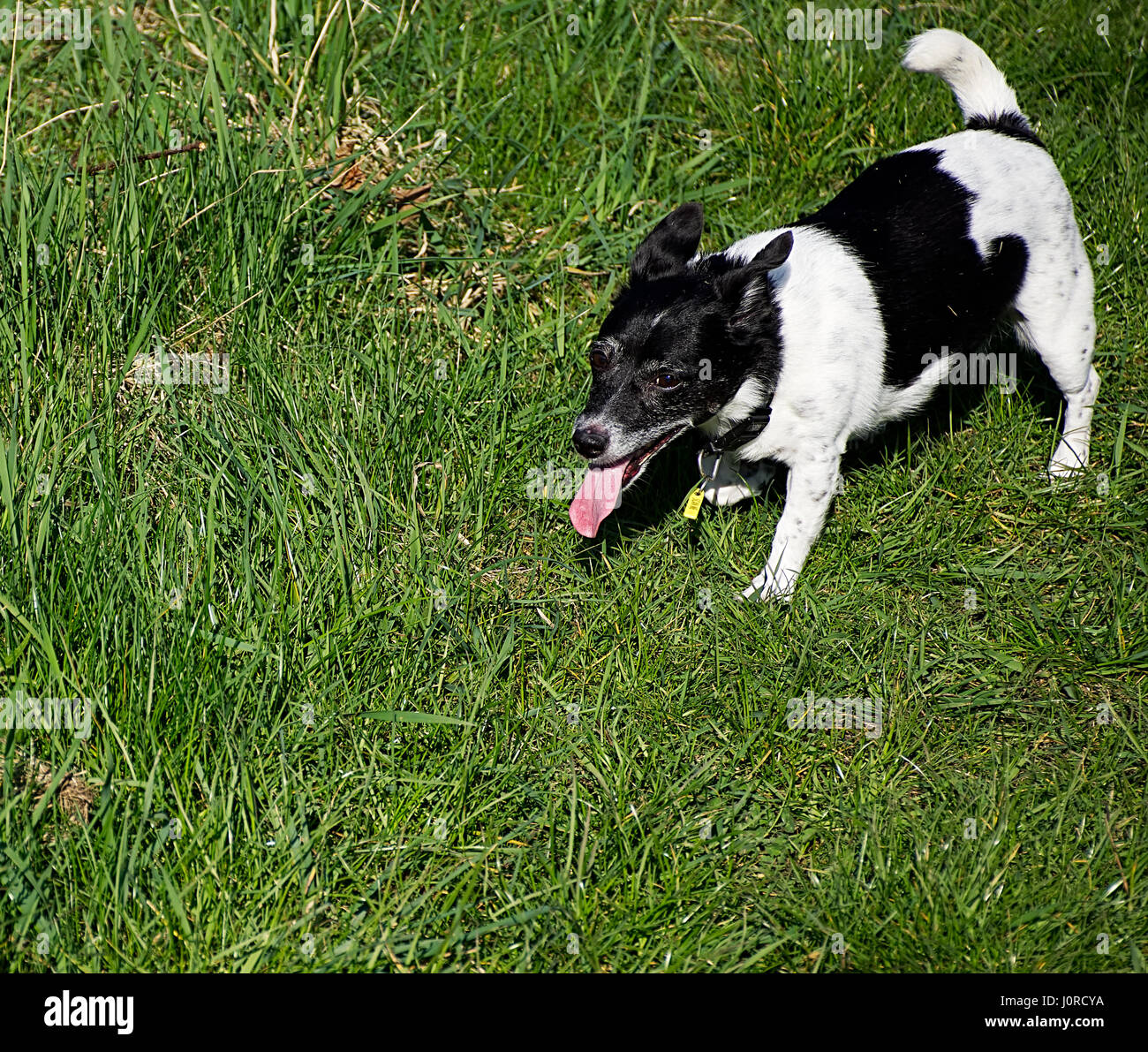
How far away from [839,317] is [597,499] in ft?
3.22

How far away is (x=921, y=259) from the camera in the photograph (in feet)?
12.0

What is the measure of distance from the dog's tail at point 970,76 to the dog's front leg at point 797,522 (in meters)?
1.47

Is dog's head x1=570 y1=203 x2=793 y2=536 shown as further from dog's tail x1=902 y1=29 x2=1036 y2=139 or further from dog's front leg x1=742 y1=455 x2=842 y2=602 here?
dog's tail x1=902 y1=29 x2=1036 y2=139

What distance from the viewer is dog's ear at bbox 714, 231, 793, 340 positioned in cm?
329

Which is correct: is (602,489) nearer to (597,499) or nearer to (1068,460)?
(597,499)

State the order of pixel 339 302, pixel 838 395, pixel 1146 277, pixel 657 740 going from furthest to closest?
pixel 1146 277, pixel 339 302, pixel 838 395, pixel 657 740

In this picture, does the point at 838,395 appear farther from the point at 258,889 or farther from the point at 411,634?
the point at 258,889

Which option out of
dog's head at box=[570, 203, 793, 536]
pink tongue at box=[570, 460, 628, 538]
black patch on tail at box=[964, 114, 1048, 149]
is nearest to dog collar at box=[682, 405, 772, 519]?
dog's head at box=[570, 203, 793, 536]

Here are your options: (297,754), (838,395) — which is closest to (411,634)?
(297,754)

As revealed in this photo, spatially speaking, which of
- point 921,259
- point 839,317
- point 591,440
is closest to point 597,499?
point 591,440

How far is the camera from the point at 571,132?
476 cm

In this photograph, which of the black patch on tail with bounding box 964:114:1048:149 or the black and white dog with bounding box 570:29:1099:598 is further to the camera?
the black patch on tail with bounding box 964:114:1048:149
